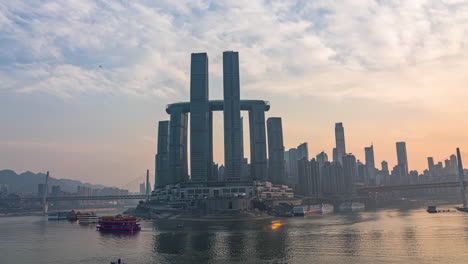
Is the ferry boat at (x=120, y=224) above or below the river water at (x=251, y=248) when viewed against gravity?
above

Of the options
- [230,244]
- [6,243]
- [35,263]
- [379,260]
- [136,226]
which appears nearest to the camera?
[379,260]

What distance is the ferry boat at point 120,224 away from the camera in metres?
160

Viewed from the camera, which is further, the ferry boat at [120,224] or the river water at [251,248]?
the ferry boat at [120,224]

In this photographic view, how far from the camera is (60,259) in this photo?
9600 centimetres

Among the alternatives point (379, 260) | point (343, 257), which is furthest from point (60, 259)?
Answer: point (379, 260)

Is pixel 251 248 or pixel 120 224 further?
pixel 120 224

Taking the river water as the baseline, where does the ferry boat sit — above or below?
above

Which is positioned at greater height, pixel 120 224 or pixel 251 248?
pixel 120 224

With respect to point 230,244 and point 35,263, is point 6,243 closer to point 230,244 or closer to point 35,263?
point 35,263

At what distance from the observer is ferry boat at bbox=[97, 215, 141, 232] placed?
6309 inches

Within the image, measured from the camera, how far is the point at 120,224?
164 m

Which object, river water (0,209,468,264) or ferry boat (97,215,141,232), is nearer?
river water (0,209,468,264)

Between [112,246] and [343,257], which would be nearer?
[343,257]

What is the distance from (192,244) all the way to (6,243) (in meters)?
69.9
